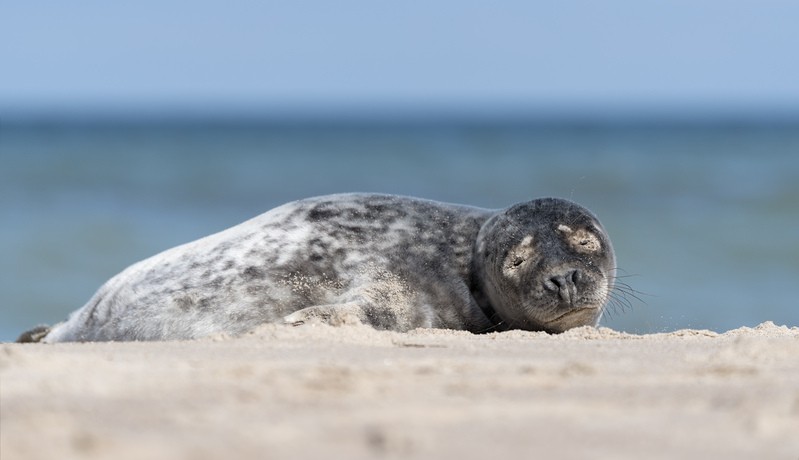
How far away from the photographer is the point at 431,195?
64.2ft

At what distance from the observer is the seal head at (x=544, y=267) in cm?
520

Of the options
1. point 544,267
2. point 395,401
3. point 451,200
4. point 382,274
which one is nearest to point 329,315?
point 382,274

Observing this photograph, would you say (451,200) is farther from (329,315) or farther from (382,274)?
(329,315)

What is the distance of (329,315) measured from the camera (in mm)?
4902

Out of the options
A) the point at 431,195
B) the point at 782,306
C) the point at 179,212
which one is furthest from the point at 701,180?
the point at 782,306

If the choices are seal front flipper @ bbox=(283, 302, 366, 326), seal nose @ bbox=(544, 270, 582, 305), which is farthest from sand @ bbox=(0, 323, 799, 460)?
seal nose @ bbox=(544, 270, 582, 305)

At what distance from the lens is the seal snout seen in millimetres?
5156

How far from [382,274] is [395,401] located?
2.51 m

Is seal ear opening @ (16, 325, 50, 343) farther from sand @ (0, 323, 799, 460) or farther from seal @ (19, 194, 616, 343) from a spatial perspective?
sand @ (0, 323, 799, 460)

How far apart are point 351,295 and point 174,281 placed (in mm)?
878

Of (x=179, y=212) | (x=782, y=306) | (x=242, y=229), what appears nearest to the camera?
(x=242, y=229)

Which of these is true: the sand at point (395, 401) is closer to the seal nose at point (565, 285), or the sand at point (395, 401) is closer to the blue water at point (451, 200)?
the seal nose at point (565, 285)

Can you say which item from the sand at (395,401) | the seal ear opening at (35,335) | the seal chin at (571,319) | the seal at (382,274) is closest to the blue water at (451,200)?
the seal chin at (571,319)

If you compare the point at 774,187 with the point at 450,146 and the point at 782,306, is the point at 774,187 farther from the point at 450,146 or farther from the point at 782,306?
the point at 450,146
